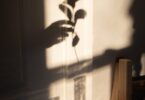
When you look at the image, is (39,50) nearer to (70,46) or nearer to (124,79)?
(70,46)

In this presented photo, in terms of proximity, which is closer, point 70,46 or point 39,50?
point 39,50

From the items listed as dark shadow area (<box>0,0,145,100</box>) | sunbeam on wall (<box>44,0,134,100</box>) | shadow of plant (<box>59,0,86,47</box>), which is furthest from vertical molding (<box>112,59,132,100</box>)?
shadow of plant (<box>59,0,86,47</box>)

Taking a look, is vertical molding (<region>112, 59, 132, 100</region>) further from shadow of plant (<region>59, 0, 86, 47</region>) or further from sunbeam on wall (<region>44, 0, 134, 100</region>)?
shadow of plant (<region>59, 0, 86, 47</region>)

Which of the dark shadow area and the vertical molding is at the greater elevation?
the dark shadow area

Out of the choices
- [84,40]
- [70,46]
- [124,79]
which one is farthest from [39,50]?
[124,79]

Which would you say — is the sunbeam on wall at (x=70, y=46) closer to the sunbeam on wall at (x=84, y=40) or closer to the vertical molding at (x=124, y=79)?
the sunbeam on wall at (x=84, y=40)

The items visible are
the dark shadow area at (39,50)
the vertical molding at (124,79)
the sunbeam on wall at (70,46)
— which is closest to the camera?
the dark shadow area at (39,50)

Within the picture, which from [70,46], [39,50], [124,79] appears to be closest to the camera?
[39,50]

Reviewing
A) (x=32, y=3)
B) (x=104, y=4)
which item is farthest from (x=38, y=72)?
(x=104, y=4)

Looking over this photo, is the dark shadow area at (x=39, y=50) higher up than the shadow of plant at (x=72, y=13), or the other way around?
the shadow of plant at (x=72, y=13)

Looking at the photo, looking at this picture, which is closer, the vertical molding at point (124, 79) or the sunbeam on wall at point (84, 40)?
the sunbeam on wall at point (84, 40)

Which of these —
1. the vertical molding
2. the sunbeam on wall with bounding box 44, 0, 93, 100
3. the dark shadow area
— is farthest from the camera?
the vertical molding

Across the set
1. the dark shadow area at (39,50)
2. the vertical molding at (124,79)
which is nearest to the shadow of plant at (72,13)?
the dark shadow area at (39,50)

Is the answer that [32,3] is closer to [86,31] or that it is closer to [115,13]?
[86,31]
